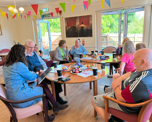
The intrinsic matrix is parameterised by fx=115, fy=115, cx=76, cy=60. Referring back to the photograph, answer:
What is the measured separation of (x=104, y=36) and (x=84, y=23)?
1.07 meters

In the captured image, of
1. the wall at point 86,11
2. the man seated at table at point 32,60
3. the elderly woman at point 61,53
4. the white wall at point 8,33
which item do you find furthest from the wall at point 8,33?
the man seated at table at point 32,60

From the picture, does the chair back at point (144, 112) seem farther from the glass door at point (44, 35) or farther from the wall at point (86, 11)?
the glass door at point (44, 35)

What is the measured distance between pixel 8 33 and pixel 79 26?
405 centimetres

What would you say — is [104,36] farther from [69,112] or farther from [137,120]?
[137,120]

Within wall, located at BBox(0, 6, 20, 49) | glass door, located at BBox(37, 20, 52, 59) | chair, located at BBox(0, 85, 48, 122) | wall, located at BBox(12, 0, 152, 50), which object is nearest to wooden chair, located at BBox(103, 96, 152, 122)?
chair, located at BBox(0, 85, 48, 122)

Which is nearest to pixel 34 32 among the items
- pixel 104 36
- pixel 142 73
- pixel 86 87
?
pixel 104 36

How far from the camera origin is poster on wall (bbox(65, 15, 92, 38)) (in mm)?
5035

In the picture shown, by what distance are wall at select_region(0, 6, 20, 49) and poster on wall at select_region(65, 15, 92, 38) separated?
329cm

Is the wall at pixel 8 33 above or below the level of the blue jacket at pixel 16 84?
above

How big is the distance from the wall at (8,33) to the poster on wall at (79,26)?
3.29m

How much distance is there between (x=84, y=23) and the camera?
5102 mm

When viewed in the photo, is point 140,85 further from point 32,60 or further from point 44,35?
point 44,35

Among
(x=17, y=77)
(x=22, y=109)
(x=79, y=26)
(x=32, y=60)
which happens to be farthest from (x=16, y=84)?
(x=79, y=26)

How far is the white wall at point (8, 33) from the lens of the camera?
611 cm
